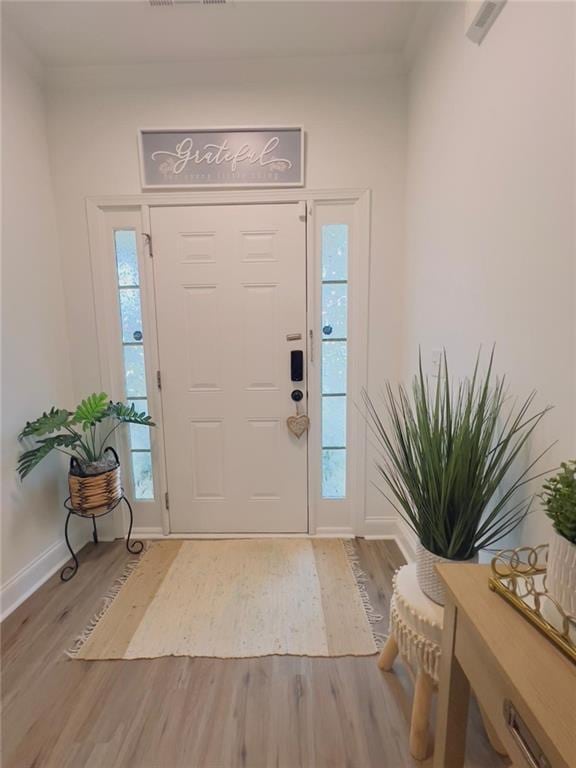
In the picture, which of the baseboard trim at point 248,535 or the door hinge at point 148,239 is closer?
the door hinge at point 148,239

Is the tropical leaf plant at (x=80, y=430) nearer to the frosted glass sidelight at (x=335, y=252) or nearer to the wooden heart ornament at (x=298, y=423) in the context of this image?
the wooden heart ornament at (x=298, y=423)

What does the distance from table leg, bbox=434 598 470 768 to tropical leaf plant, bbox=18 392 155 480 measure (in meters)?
1.69

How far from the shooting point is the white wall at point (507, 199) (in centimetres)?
88

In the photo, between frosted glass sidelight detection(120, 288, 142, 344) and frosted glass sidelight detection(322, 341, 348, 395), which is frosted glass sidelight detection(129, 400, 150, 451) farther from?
frosted glass sidelight detection(322, 341, 348, 395)

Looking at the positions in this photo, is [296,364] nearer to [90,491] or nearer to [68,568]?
[90,491]

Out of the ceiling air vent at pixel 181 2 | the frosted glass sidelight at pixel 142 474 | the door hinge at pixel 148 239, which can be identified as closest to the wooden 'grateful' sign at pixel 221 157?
the door hinge at pixel 148 239

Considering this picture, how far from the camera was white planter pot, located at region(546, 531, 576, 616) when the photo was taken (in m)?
0.60

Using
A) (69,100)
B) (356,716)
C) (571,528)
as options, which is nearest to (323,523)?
(356,716)

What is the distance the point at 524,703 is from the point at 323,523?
1796mm

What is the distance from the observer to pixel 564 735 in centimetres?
47

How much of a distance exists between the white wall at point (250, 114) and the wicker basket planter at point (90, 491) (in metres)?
1.43

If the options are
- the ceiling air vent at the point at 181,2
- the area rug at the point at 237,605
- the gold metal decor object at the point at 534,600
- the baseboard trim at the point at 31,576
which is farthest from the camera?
the baseboard trim at the point at 31,576

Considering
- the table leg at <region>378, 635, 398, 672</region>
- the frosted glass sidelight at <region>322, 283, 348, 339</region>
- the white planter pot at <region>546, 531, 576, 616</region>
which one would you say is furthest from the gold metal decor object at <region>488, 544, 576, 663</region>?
the frosted glass sidelight at <region>322, 283, 348, 339</region>

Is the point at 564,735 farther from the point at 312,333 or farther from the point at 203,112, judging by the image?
the point at 203,112
